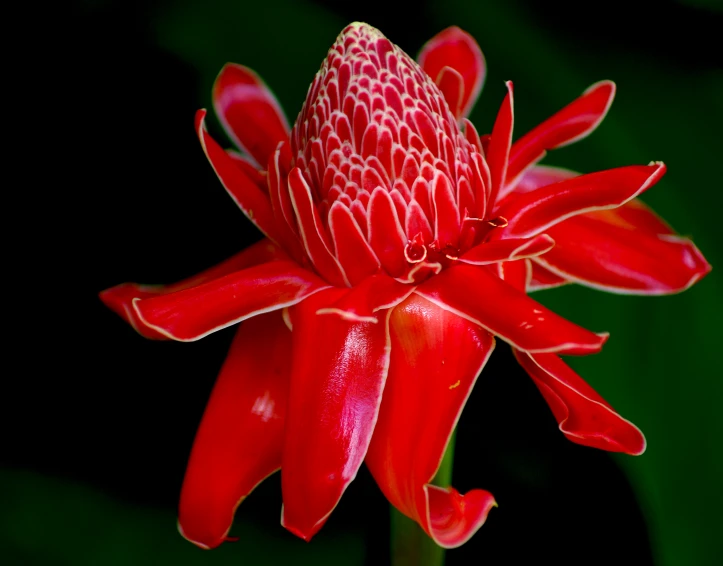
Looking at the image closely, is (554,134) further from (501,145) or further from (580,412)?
(580,412)

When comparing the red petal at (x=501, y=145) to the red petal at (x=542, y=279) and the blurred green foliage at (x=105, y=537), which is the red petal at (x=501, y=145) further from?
the blurred green foliage at (x=105, y=537)

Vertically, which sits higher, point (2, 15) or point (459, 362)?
point (459, 362)

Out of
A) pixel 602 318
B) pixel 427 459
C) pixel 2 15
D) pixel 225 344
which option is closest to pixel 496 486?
pixel 602 318

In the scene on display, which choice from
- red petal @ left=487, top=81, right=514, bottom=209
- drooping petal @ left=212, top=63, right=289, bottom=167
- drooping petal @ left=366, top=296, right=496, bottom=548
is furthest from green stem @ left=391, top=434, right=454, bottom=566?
drooping petal @ left=212, top=63, right=289, bottom=167

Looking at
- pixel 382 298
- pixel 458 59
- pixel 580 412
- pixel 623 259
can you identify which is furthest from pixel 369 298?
pixel 458 59

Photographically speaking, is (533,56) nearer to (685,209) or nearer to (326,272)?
(685,209)

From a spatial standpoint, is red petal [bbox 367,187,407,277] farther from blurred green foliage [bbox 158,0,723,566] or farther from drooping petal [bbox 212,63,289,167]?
blurred green foliage [bbox 158,0,723,566]

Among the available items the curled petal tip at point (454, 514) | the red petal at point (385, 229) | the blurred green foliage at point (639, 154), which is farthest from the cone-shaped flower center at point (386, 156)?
the blurred green foliage at point (639, 154)
